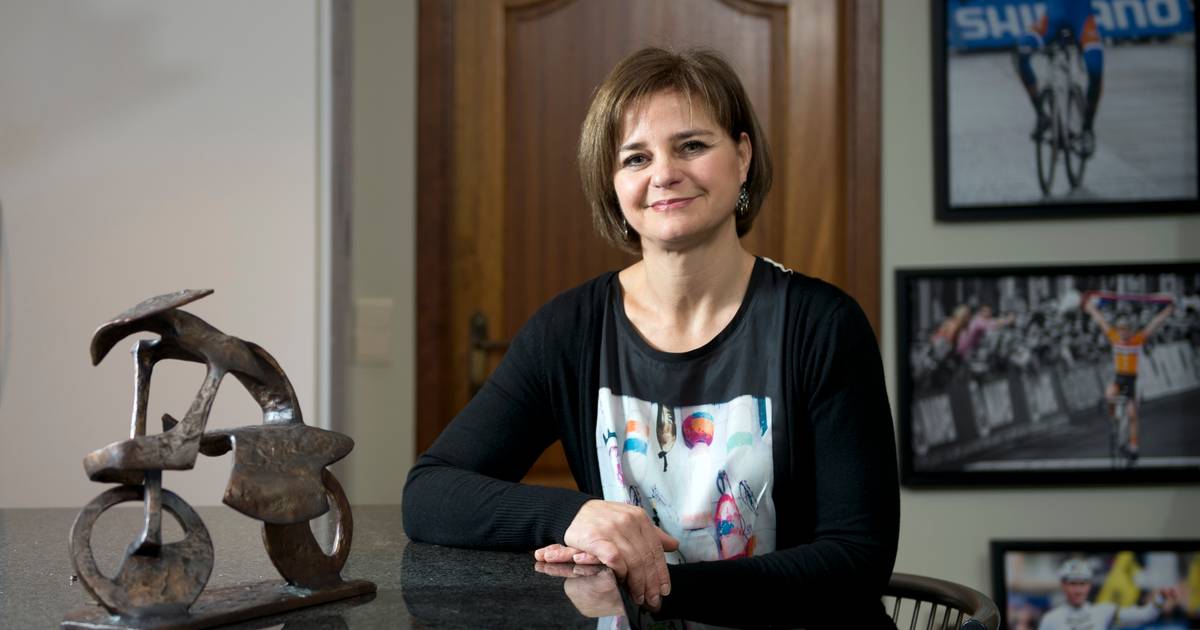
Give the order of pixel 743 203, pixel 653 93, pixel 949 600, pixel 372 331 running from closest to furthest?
pixel 949 600 → pixel 653 93 → pixel 743 203 → pixel 372 331

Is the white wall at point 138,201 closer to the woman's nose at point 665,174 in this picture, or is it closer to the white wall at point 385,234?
the white wall at point 385,234

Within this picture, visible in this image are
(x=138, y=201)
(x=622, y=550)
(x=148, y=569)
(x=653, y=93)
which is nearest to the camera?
(x=148, y=569)

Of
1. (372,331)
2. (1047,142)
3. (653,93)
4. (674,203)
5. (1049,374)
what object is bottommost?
(1049,374)

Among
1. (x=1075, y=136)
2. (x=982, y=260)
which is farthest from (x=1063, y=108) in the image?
(x=982, y=260)

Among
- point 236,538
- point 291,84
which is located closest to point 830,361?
point 236,538

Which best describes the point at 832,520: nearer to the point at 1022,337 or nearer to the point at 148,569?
the point at 148,569

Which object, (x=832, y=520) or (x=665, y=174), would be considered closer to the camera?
(x=832, y=520)

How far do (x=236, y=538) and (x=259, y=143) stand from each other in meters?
1.27

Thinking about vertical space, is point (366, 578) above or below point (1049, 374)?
below

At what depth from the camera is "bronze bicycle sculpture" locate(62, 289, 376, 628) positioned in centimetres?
81

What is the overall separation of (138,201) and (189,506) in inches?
64.4

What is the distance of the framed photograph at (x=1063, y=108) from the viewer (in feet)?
9.39

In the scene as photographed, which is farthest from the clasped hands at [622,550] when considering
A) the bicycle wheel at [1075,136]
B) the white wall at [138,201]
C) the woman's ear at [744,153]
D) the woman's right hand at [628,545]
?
the bicycle wheel at [1075,136]

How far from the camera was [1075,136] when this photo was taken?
2879 millimetres
